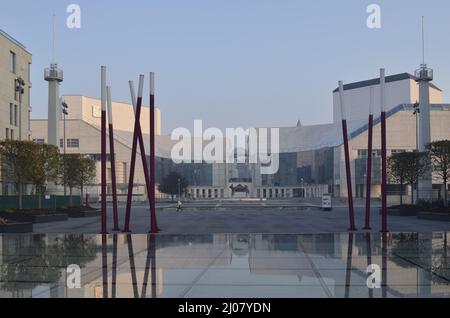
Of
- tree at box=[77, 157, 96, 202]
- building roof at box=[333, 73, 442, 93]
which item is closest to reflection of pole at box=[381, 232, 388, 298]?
tree at box=[77, 157, 96, 202]

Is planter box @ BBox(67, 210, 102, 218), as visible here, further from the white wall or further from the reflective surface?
the white wall

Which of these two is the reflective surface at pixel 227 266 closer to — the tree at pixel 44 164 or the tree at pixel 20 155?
the tree at pixel 20 155

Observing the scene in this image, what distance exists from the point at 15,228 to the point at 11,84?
37257 millimetres

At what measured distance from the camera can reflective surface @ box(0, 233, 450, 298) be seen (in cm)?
884

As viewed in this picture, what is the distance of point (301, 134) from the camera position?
153250 millimetres

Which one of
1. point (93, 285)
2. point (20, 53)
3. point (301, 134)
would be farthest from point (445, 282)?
point (301, 134)

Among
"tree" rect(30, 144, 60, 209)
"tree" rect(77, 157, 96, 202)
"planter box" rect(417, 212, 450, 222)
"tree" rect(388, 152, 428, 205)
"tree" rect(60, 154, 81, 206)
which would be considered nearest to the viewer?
"planter box" rect(417, 212, 450, 222)

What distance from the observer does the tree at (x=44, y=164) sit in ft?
102

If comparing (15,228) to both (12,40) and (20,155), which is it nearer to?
(20,155)

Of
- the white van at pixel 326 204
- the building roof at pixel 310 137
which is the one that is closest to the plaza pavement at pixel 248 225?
the white van at pixel 326 204

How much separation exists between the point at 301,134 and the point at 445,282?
5713 inches
